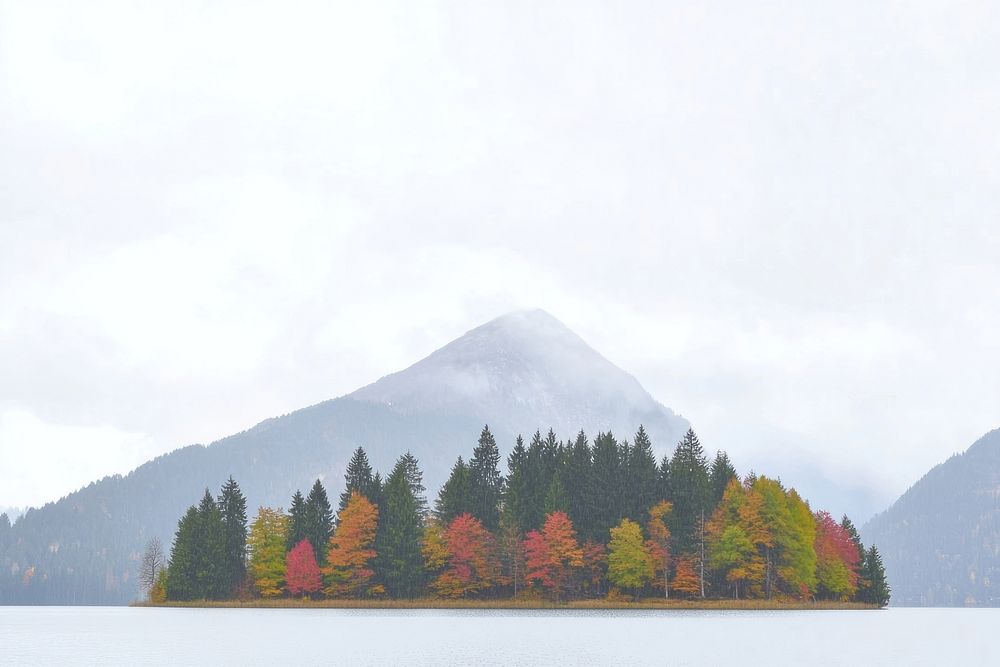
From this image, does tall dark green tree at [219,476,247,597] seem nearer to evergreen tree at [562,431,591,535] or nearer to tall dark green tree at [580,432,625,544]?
evergreen tree at [562,431,591,535]

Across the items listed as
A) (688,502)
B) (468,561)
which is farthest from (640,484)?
(468,561)

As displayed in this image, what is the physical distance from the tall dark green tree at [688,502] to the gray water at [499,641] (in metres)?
24.8

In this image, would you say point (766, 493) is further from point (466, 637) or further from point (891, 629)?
point (466, 637)

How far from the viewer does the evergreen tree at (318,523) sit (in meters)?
160

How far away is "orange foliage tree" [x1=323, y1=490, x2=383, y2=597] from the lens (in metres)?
152

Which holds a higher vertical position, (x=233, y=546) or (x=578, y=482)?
(x=578, y=482)

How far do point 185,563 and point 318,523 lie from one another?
77.2 feet

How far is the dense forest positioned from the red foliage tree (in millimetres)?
178

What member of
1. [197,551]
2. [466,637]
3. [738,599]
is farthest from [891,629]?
[197,551]

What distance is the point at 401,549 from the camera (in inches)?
5945

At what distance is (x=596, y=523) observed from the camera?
15175cm

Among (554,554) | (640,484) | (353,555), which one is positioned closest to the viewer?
(554,554)

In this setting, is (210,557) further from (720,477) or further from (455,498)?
(720,477)

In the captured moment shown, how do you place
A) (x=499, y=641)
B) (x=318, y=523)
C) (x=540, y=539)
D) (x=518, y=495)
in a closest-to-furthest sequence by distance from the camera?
(x=499, y=641), (x=540, y=539), (x=518, y=495), (x=318, y=523)
